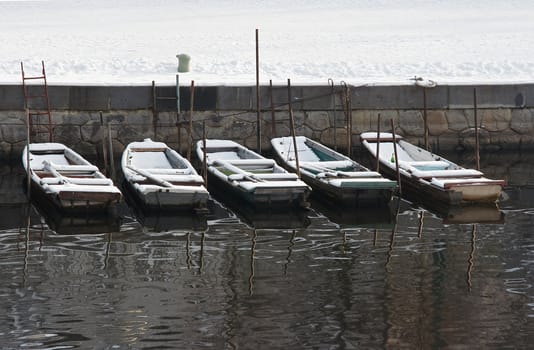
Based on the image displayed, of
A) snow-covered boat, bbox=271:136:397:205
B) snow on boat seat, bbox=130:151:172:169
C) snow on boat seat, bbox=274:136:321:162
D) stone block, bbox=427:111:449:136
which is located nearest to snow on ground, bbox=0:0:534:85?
stone block, bbox=427:111:449:136

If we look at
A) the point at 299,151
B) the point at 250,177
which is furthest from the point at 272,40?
the point at 250,177

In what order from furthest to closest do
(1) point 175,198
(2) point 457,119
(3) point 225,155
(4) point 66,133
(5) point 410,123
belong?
(2) point 457,119
(5) point 410,123
(4) point 66,133
(3) point 225,155
(1) point 175,198

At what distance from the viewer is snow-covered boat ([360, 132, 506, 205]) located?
20266mm

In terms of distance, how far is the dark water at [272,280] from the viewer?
44.4ft

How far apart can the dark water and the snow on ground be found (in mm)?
6612

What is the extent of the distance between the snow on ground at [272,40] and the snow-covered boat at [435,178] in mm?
3027

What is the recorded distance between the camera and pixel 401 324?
13.9m

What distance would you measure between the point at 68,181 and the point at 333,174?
435 centimetres

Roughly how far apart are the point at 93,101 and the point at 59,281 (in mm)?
9044

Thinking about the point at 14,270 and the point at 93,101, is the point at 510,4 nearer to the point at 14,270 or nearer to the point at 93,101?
the point at 93,101

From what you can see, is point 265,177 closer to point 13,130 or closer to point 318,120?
point 318,120

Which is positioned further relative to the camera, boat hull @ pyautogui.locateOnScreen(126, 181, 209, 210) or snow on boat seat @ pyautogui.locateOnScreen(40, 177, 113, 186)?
snow on boat seat @ pyautogui.locateOnScreen(40, 177, 113, 186)

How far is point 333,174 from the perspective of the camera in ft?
68.6

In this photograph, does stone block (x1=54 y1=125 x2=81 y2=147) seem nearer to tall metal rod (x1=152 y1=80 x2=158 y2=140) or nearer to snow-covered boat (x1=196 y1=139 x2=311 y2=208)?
tall metal rod (x1=152 y1=80 x2=158 y2=140)
